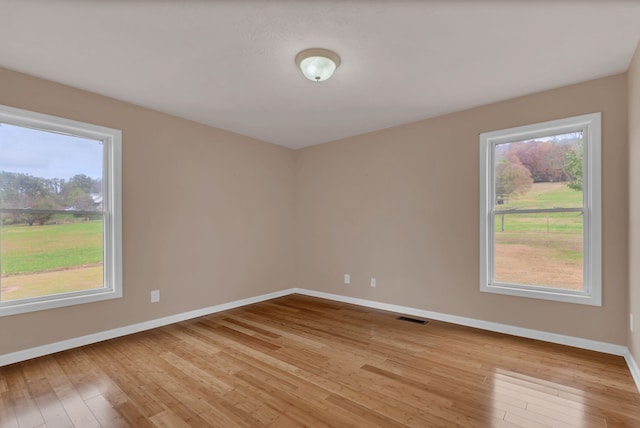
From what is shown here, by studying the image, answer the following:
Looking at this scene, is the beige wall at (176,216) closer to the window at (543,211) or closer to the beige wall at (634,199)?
the window at (543,211)

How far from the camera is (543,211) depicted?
3170 mm

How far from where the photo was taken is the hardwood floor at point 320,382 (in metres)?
1.91

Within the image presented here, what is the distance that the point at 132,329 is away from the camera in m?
3.38

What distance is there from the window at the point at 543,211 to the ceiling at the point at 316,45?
55 cm

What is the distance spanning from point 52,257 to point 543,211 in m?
4.96

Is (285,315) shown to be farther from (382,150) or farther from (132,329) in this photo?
(382,150)

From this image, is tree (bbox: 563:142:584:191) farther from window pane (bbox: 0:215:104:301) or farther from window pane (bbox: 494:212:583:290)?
window pane (bbox: 0:215:104:301)

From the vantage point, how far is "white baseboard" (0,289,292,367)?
266cm

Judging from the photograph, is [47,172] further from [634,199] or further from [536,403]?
[634,199]

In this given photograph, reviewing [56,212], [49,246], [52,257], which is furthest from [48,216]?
[52,257]

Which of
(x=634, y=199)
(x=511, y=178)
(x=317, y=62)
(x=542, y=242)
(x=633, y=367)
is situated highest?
(x=317, y=62)

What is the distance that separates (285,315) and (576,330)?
3.14 metres

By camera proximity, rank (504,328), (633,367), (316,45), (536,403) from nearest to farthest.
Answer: (536,403)
(316,45)
(633,367)
(504,328)

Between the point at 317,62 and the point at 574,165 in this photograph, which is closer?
the point at 317,62
